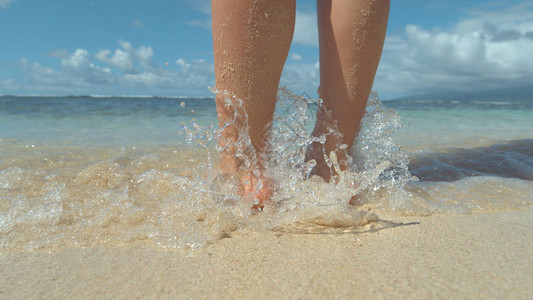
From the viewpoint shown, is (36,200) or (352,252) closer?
(352,252)

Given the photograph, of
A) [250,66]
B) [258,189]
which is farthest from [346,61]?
[258,189]

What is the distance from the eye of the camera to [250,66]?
3.18ft

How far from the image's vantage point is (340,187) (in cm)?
110

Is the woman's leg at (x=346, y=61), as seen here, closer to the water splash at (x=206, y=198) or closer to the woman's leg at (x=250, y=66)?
the water splash at (x=206, y=198)

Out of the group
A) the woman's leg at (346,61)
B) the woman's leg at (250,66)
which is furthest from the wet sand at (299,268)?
the woman's leg at (346,61)

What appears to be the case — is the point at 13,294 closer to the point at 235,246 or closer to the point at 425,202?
the point at 235,246

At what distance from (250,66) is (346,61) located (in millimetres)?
326

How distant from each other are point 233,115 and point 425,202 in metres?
0.68

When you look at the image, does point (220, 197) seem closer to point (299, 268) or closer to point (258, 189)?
point (258, 189)

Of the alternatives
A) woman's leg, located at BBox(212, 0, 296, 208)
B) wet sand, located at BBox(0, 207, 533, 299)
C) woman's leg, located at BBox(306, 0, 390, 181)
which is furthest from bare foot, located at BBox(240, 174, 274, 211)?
woman's leg, located at BBox(306, 0, 390, 181)

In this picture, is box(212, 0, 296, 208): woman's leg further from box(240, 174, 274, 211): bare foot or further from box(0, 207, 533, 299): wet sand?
box(0, 207, 533, 299): wet sand

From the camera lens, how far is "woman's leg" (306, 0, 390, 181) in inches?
42.9

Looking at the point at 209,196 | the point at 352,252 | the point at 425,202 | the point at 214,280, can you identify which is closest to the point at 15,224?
the point at 209,196

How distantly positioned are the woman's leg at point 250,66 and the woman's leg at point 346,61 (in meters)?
0.20
